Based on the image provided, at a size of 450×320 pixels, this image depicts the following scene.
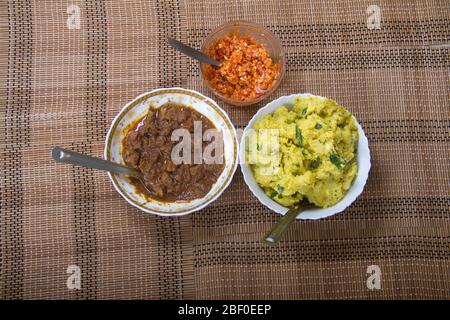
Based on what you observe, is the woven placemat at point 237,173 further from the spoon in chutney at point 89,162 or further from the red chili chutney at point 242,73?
the spoon in chutney at point 89,162

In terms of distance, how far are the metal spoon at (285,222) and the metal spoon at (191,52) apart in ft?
3.18

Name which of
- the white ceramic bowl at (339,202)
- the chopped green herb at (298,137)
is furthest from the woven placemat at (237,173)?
the chopped green herb at (298,137)

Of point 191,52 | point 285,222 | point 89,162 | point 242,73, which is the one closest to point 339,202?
point 285,222

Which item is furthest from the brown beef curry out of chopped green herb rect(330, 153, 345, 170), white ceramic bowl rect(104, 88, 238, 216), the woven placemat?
chopped green herb rect(330, 153, 345, 170)

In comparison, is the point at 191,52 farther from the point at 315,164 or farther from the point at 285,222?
the point at 285,222

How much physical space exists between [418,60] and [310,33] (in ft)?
2.39

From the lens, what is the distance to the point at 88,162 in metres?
1.96

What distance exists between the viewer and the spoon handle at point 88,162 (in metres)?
1.81

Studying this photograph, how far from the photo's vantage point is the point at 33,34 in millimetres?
2623

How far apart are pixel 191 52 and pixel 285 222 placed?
3.49ft

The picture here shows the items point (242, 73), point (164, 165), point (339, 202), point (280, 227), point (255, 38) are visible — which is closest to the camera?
point (280, 227)

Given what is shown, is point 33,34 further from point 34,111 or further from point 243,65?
Answer: point 243,65

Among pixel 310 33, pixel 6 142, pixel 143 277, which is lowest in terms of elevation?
pixel 143 277
